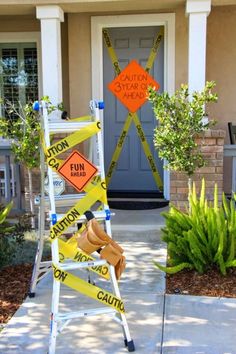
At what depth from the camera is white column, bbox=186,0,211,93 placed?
5.43 m

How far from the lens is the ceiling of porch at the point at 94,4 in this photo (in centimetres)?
556

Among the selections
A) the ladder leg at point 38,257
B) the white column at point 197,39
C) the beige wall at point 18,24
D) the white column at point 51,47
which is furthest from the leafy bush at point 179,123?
the beige wall at point 18,24

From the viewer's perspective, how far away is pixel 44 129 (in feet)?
10.5

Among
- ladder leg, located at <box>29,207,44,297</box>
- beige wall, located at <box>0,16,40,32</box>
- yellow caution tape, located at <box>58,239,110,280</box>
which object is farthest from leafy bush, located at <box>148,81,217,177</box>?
beige wall, located at <box>0,16,40,32</box>

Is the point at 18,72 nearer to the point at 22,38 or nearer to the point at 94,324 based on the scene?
the point at 22,38

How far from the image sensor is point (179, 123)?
16.1ft

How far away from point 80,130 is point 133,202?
140 inches

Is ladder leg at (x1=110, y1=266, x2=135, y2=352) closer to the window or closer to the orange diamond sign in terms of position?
the orange diamond sign

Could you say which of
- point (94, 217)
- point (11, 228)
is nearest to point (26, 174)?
point (11, 228)

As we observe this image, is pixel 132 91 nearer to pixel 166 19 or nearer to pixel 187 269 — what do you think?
pixel 166 19

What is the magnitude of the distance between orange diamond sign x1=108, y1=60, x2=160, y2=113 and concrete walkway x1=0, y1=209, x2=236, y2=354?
10.3ft

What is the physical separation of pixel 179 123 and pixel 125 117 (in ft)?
6.85

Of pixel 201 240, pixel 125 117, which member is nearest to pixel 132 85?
pixel 125 117

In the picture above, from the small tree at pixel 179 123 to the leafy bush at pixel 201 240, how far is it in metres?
0.80
